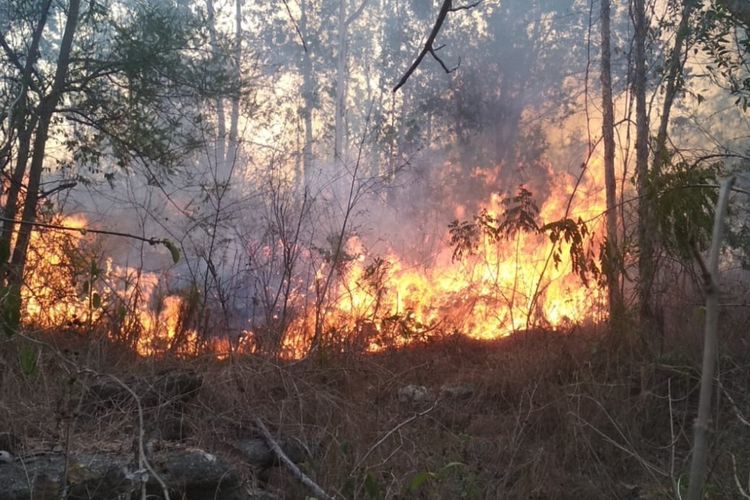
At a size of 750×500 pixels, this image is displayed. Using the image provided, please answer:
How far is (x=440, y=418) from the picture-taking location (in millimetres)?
6352

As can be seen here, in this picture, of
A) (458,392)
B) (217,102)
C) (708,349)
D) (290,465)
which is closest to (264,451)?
(290,465)

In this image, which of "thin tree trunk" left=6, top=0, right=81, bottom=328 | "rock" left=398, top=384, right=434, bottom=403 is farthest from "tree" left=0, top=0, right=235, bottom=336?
"rock" left=398, top=384, right=434, bottom=403

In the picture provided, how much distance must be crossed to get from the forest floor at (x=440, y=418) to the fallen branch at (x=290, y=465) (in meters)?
0.07

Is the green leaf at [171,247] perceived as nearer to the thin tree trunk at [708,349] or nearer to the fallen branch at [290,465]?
the thin tree trunk at [708,349]

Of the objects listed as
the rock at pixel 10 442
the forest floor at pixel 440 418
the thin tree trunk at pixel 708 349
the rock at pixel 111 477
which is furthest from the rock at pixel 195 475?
the thin tree trunk at pixel 708 349

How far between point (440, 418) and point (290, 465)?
7.52ft

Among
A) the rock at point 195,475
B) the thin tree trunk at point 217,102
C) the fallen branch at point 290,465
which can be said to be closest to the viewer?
the rock at point 195,475

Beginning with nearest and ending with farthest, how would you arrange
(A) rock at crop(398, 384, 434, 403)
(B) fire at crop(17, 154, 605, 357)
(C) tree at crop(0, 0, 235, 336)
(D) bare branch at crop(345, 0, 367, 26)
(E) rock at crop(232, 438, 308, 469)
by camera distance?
(E) rock at crop(232, 438, 308, 469)
(B) fire at crop(17, 154, 605, 357)
(A) rock at crop(398, 384, 434, 403)
(C) tree at crop(0, 0, 235, 336)
(D) bare branch at crop(345, 0, 367, 26)

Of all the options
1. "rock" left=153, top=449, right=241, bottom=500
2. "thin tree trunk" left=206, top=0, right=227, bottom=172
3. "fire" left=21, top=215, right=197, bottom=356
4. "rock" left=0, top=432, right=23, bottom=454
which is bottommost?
"rock" left=153, top=449, right=241, bottom=500

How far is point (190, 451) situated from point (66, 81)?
20.3 feet

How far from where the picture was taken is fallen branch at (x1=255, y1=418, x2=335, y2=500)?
3.98 m

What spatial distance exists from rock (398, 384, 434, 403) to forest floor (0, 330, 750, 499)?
23 mm

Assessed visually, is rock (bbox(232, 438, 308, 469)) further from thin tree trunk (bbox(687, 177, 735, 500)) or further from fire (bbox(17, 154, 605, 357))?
thin tree trunk (bbox(687, 177, 735, 500))

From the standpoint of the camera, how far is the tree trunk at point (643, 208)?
237 inches
